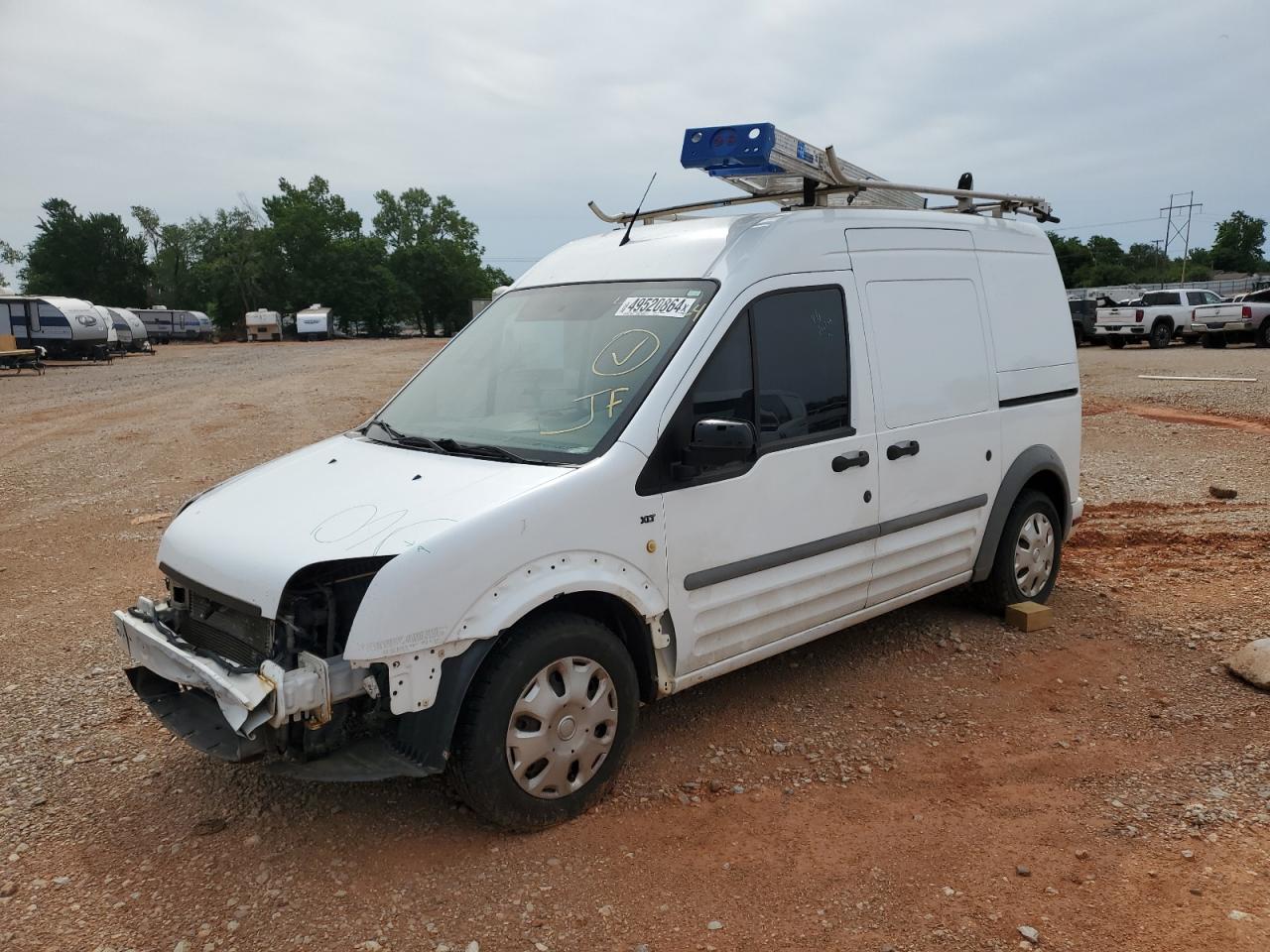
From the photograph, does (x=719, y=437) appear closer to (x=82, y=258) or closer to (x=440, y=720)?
(x=440, y=720)

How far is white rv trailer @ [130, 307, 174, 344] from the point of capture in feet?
190

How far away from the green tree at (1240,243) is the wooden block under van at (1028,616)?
9402 centimetres

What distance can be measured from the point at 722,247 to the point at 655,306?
15.3 inches

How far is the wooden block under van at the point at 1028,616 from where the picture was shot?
548 centimetres

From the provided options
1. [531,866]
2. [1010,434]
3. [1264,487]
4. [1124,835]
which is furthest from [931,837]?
[1264,487]

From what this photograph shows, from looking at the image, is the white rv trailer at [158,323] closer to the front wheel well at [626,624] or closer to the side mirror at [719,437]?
the front wheel well at [626,624]

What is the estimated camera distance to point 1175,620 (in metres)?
5.59

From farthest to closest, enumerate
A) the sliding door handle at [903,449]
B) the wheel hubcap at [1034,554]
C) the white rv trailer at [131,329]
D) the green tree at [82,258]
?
1. the green tree at [82,258]
2. the white rv trailer at [131,329]
3. the wheel hubcap at [1034,554]
4. the sliding door handle at [903,449]

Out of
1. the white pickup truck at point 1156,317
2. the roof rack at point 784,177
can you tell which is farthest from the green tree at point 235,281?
the roof rack at point 784,177

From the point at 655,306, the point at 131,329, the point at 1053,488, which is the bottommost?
the point at 1053,488

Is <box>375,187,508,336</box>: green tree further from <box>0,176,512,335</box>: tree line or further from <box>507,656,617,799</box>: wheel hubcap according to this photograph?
<box>507,656,617,799</box>: wheel hubcap

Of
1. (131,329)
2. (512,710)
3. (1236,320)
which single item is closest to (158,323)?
(131,329)

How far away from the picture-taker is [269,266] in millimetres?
76750

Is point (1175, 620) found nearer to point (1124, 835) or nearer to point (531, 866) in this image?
point (1124, 835)
